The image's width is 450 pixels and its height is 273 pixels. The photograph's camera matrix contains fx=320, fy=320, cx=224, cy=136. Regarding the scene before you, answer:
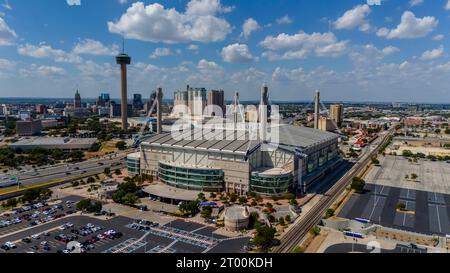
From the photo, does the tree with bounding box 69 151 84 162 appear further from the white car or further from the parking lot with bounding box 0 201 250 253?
the white car

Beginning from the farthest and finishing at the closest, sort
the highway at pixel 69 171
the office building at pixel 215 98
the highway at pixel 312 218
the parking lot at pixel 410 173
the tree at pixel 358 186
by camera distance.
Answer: the office building at pixel 215 98 < the highway at pixel 69 171 < the parking lot at pixel 410 173 < the tree at pixel 358 186 < the highway at pixel 312 218

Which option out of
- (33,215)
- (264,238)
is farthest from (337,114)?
(33,215)

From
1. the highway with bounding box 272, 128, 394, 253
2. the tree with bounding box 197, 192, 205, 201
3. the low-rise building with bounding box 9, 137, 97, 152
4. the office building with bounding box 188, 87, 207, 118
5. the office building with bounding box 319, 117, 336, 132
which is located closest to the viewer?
the highway with bounding box 272, 128, 394, 253

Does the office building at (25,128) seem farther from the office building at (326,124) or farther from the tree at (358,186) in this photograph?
the tree at (358,186)

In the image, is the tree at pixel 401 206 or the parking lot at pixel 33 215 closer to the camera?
the parking lot at pixel 33 215

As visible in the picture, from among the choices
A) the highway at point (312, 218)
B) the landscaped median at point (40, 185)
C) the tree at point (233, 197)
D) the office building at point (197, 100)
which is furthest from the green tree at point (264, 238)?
the office building at point (197, 100)

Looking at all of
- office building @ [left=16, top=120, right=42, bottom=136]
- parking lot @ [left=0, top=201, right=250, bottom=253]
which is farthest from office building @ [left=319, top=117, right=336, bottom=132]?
office building @ [left=16, top=120, right=42, bottom=136]
